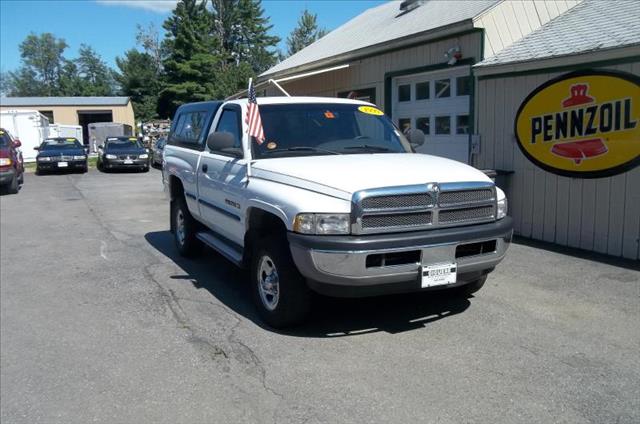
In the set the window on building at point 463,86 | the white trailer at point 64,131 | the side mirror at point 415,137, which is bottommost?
the side mirror at point 415,137

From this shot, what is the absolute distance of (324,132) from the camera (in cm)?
591

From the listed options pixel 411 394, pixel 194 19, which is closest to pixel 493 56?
pixel 411 394

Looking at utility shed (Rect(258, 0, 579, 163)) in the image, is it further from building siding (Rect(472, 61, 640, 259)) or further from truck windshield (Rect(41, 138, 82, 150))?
truck windshield (Rect(41, 138, 82, 150))

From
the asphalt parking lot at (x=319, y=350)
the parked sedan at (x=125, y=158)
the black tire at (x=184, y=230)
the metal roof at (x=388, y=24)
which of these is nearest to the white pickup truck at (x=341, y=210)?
the asphalt parking lot at (x=319, y=350)

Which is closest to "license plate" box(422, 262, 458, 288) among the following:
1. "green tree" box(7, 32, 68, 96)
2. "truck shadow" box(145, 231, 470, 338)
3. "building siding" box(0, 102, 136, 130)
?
"truck shadow" box(145, 231, 470, 338)

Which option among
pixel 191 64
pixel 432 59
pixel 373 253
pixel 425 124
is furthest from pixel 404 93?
pixel 191 64

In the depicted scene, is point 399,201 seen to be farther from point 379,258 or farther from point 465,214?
point 465,214

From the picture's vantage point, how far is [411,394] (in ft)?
12.6

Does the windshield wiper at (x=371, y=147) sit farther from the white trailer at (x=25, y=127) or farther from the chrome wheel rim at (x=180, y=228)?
the white trailer at (x=25, y=127)

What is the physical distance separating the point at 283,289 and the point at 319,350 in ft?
1.90

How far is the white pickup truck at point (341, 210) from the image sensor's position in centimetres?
442

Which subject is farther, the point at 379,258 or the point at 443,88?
the point at 443,88

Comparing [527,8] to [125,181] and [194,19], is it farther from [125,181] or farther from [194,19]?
[194,19]

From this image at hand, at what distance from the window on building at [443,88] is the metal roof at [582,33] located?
4.96 ft
